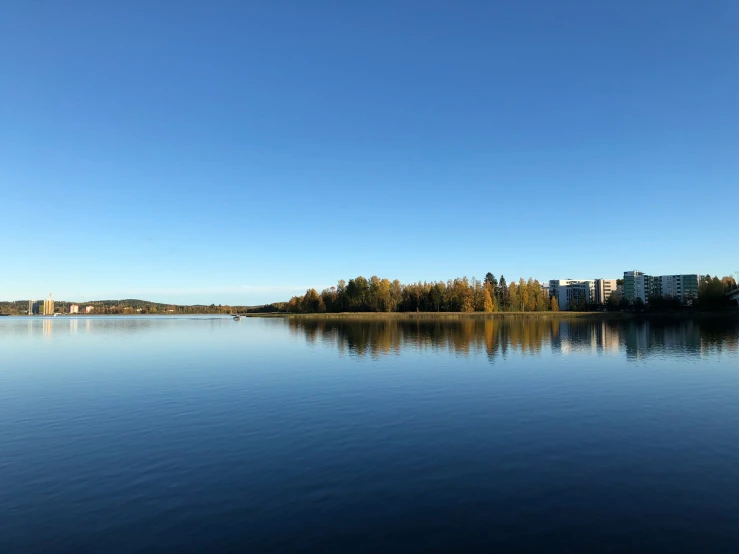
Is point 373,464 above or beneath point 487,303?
beneath

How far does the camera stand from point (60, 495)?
1444 centimetres

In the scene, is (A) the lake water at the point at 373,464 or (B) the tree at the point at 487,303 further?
(B) the tree at the point at 487,303

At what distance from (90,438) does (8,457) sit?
3.10 metres

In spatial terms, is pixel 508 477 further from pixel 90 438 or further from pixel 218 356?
pixel 218 356

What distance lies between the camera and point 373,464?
659 inches

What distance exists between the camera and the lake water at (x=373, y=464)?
11734mm

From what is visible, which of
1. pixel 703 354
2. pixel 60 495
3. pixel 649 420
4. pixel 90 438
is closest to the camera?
pixel 60 495

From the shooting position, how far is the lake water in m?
11.7

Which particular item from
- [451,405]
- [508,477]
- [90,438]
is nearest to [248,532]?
[508,477]

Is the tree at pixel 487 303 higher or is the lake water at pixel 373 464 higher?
the tree at pixel 487 303

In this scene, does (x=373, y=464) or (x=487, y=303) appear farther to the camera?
(x=487, y=303)

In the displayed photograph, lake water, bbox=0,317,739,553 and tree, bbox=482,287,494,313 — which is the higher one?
tree, bbox=482,287,494,313

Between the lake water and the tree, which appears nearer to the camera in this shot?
the lake water

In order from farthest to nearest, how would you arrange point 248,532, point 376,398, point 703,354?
1. point 703,354
2. point 376,398
3. point 248,532
